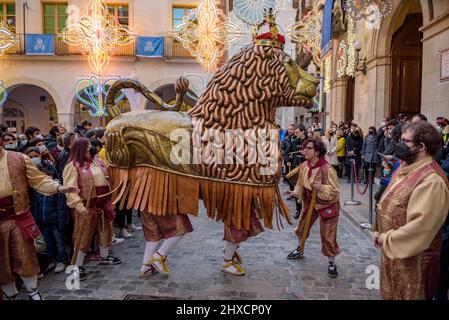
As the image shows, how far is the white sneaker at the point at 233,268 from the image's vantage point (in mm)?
3980

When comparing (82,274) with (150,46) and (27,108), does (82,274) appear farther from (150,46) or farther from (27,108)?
(27,108)

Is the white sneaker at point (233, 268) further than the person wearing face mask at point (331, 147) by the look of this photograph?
No

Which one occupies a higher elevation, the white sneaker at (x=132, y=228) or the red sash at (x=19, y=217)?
the red sash at (x=19, y=217)

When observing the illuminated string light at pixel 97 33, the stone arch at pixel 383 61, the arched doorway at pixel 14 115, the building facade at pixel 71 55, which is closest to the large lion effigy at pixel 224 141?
the stone arch at pixel 383 61

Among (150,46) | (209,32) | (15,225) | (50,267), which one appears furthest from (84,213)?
(150,46)

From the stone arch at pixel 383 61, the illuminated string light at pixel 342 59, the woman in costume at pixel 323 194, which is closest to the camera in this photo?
the woman in costume at pixel 323 194

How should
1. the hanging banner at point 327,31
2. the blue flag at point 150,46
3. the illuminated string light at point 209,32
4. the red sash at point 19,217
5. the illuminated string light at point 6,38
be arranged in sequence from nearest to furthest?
the red sash at point 19,217, the illuminated string light at point 209,32, the hanging banner at point 327,31, the illuminated string light at point 6,38, the blue flag at point 150,46

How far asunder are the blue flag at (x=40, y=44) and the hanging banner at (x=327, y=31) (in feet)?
42.7

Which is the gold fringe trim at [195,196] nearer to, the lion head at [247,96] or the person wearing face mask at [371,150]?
the lion head at [247,96]

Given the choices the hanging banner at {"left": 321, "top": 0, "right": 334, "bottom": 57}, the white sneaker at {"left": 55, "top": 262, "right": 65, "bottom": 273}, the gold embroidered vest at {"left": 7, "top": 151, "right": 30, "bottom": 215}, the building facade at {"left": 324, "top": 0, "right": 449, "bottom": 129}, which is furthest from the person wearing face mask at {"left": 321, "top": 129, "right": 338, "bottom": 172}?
the gold embroidered vest at {"left": 7, "top": 151, "right": 30, "bottom": 215}

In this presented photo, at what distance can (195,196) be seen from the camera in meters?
3.58

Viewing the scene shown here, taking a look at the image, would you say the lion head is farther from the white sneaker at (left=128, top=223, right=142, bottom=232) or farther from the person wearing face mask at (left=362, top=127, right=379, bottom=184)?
the person wearing face mask at (left=362, top=127, right=379, bottom=184)

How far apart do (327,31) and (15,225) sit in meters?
10.8
